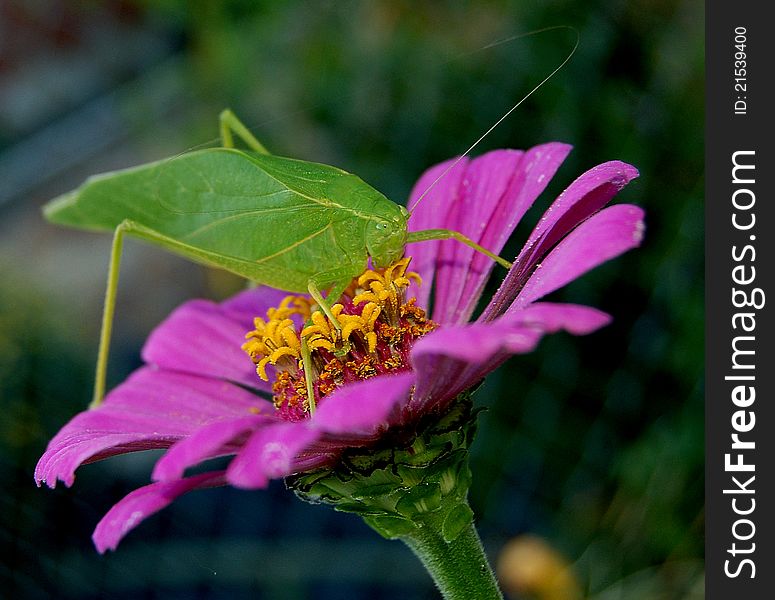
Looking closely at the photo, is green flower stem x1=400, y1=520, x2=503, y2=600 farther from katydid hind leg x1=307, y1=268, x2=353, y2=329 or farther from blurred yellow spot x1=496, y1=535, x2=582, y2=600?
blurred yellow spot x1=496, y1=535, x2=582, y2=600

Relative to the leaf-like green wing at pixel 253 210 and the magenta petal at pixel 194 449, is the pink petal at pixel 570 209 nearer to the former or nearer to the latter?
the leaf-like green wing at pixel 253 210

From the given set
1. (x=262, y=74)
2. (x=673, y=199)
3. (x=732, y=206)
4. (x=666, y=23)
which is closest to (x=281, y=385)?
(x=732, y=206)

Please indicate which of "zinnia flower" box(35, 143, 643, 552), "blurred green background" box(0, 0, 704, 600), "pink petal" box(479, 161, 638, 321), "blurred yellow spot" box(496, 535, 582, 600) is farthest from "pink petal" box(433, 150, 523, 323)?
"blurred yellow spot" box(496, 535, 582, 600)

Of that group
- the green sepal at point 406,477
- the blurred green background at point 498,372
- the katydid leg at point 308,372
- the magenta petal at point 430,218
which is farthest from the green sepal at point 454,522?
the blurred green background at point 498,372

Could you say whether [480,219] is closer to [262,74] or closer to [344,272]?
[344,272]

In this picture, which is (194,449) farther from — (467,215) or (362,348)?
(467,215)

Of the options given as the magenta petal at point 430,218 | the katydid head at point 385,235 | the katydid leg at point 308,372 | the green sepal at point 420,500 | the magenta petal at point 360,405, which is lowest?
the green sepal at point 420,500

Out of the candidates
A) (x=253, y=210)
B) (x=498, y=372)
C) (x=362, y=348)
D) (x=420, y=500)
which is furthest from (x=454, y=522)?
(x=498, y=372)
